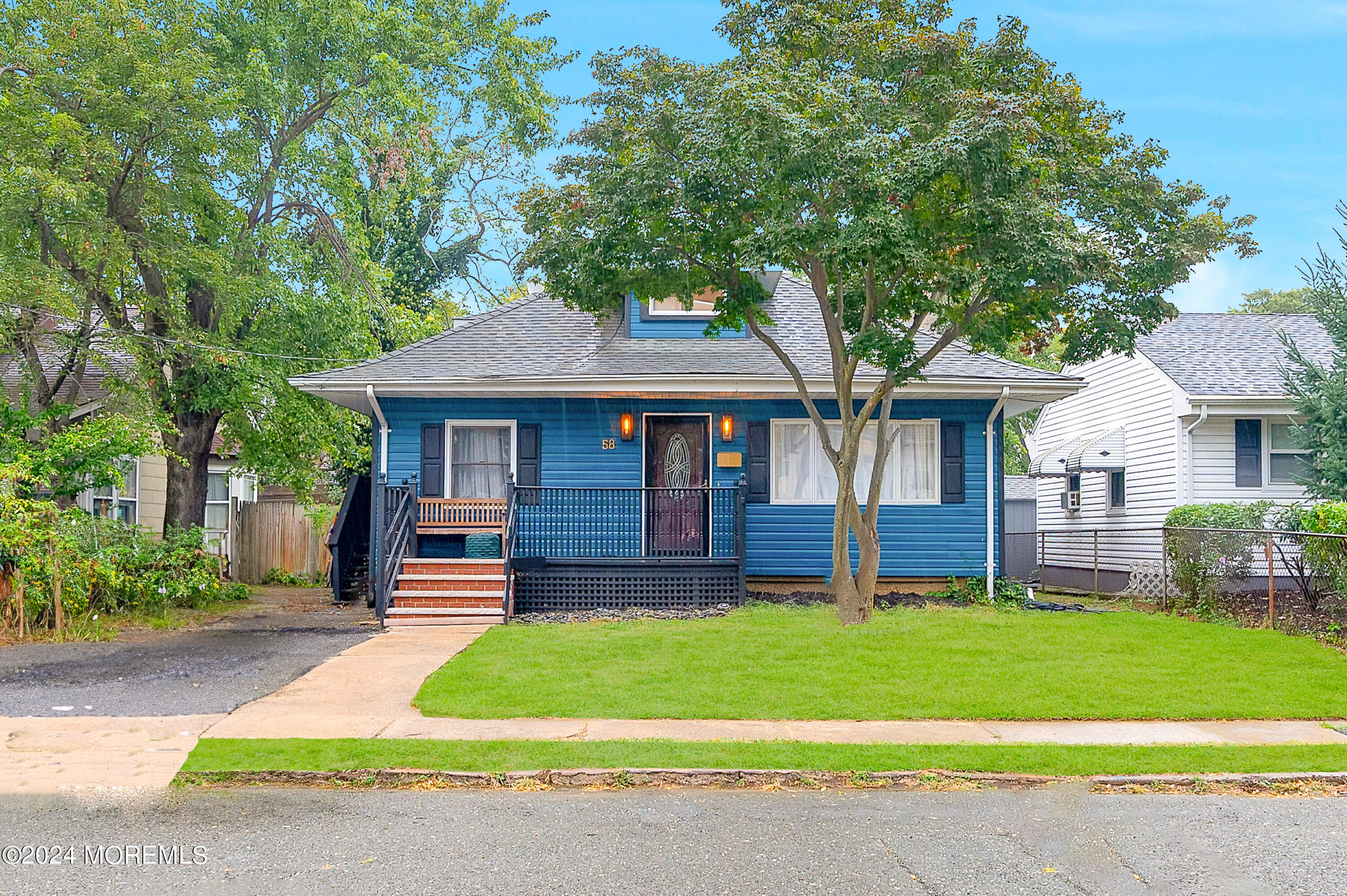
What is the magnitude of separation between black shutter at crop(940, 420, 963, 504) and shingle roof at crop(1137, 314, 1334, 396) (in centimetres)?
413

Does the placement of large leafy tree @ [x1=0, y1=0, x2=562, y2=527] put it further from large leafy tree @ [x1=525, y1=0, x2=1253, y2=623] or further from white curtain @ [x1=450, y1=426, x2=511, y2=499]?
large leafy tree @ [x1=525, y1=0, x2=1253, y2=623]

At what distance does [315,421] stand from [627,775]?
12.9 m

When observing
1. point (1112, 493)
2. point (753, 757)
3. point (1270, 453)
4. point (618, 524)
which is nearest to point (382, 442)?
point (618, 524)

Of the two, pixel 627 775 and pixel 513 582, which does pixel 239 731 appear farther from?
pixel 513 582

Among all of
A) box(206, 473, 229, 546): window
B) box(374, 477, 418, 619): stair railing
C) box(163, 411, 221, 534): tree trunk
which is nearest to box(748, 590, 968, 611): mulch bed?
box(374, 477, 418, 619): stair railing

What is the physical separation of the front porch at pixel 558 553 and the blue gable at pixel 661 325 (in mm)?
2975

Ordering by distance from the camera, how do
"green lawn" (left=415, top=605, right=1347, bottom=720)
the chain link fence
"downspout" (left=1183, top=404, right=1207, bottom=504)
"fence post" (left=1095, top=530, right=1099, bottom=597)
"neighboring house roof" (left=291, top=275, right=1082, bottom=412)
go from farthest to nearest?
1. "fence post" (left=1095, top=530, right=1099, bottom=597)
2. "downspout" (left=1183, top=404, right=1207, bottom=504)
3. "neighboring house roof" (left=291, top=275, right=1082, bottom=412)
4. the chain link fence
5. "green lawn" (left=415, top=605, right=1347, bottom=720)

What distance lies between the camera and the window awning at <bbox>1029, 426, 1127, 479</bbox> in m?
19.5

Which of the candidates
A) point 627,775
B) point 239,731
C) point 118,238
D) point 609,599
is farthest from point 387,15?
point 627,775

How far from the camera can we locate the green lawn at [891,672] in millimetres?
A: 8492

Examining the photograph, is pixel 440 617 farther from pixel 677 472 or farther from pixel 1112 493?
pixel 1112 493

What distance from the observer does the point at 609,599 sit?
558 inches

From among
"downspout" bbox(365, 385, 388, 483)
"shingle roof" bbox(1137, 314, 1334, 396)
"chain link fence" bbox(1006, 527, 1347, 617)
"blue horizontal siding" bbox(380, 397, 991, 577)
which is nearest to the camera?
"chain link fence" bbox(1006, 527, 1347, 617)

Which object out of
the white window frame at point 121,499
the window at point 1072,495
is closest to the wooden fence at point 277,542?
the white window frame at point 121,499
